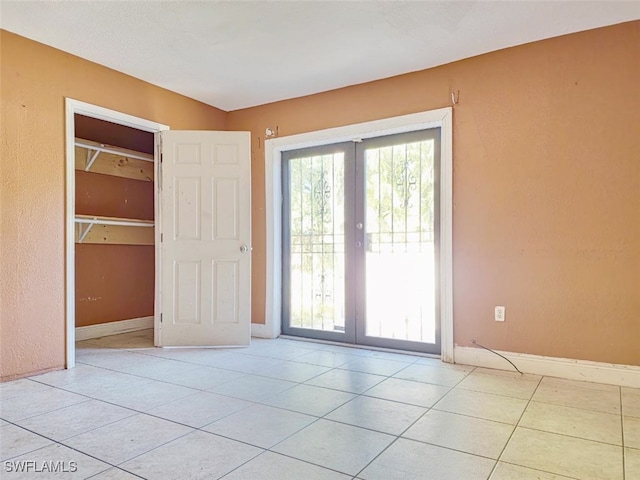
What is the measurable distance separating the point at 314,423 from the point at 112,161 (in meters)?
3.83

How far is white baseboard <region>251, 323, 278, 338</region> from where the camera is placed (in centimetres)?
449

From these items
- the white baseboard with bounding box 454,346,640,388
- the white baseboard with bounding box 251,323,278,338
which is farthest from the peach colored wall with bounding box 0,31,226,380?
the white baseboard with bounding box 454,346,640,388

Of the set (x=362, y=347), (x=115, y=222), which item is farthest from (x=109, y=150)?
(x=362, y=347)

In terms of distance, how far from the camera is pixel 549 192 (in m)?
3.12

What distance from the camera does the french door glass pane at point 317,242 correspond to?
424 centimetres

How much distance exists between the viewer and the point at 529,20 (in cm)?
285

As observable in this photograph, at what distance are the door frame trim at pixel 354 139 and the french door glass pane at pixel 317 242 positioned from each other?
0.15 meters

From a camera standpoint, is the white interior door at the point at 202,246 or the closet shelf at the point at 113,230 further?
the closet shelf at the point at 113,230

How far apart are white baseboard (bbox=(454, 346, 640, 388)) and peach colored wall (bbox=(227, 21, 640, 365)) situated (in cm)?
5

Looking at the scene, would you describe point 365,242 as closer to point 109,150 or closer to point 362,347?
point 362,347

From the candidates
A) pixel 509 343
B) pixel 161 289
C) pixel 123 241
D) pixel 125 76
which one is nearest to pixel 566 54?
pixel 509 343

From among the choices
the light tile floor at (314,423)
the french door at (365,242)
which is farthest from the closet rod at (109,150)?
the light tile floor at (314,423)
